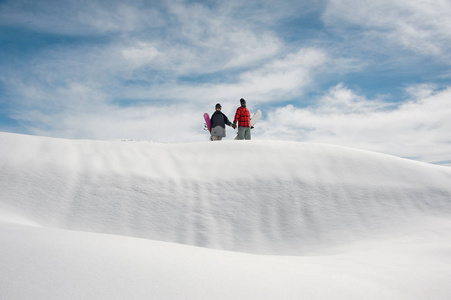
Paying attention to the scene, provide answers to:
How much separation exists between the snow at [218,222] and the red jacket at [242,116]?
4.28 feet

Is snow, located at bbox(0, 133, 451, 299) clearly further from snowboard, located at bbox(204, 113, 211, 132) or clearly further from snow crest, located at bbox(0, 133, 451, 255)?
snowboard, located at bbox(204, 113, 211, 132)

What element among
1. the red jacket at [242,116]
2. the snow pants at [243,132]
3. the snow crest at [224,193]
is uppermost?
the red jacket at [242,116]

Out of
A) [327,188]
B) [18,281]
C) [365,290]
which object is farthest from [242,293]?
[327,188]

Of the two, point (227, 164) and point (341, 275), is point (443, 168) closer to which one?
point (227, 164)

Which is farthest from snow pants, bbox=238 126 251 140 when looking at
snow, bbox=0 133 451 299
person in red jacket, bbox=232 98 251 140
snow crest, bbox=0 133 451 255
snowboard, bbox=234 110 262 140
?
snow crest, bbox=0 133 451 255

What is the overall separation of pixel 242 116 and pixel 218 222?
322 centimetres

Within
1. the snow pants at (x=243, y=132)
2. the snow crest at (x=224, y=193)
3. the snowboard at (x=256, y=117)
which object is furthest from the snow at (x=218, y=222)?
the snowboard at (x=256, y=117)

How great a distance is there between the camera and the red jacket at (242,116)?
634cm

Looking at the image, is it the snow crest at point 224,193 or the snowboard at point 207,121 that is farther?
the snowboard at point 207,121

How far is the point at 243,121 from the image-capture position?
21.0 feet

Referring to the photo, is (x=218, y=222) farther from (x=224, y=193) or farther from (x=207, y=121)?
(x=207, y=121)

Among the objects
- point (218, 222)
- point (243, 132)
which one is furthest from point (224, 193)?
point (243, 132)

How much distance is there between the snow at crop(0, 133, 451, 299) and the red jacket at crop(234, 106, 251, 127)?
1.30 m

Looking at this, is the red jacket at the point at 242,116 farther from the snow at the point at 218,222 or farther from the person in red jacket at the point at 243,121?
the snow at the point at 218,222
